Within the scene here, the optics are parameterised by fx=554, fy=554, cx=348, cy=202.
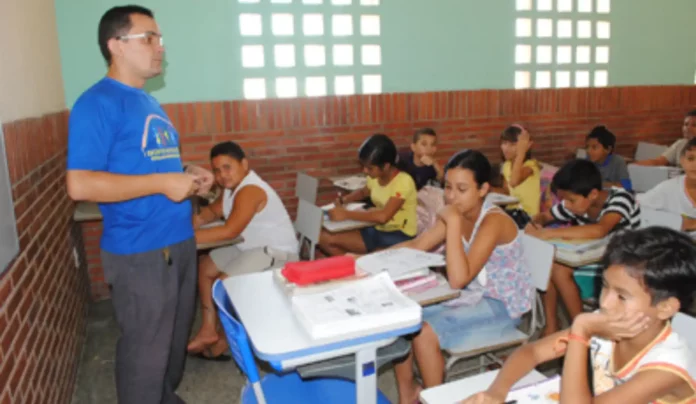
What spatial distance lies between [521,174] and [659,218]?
1.35 metres

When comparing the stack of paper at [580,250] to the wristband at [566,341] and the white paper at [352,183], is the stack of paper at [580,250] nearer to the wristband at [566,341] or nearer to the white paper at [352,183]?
the wristband at [566,341]

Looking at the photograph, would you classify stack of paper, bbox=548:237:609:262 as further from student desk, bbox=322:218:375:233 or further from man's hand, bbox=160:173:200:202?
man's hand, bbox=160:173:200:202

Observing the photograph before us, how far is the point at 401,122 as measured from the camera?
5.11 m

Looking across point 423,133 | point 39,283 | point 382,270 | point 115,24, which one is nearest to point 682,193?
point 423,133

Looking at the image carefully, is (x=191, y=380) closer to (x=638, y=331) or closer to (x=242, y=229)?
(x=242, y=229)

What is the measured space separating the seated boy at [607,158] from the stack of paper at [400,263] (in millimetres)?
2954

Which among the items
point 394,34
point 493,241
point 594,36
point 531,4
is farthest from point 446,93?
point 493,241

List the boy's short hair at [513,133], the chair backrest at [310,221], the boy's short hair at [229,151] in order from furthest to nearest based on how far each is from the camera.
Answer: the boy's short hair at [513,133] → the chair backrest at [310,221] → the boy's short hair at [229,151]

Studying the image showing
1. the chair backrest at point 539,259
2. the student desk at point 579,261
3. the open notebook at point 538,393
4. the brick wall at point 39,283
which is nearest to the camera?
the open notebook at point 538,393

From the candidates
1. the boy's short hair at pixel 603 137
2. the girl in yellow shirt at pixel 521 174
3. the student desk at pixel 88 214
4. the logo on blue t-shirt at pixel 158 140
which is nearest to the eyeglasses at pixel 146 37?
the logo on blue t-shirt at pixel 158 140

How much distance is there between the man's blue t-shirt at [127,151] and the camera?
1.95 meters

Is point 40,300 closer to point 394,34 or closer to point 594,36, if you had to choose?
point 394,34

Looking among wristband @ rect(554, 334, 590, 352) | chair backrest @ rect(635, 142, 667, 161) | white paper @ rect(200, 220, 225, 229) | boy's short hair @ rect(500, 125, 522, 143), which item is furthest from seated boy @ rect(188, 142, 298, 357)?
chair backrest @ rect(635, 142, 667, 161)

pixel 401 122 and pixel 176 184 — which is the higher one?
pixel 401 122
